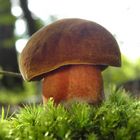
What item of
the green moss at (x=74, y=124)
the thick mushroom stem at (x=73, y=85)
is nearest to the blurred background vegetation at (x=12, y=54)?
the thick mushroom stem at (x=73, y=85)

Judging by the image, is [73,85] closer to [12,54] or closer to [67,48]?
[67,48]

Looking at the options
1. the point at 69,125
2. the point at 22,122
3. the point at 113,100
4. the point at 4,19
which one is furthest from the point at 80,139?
the point at 4,19

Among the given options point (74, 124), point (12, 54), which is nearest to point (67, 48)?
point (74, 124)

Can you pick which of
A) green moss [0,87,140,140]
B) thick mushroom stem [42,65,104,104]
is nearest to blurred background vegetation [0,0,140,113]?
thick mushroom stem [42,65,104,104]

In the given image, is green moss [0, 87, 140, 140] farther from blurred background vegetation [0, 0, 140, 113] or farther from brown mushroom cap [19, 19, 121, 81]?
blurred background vegetation [0, 0, 140, 113]

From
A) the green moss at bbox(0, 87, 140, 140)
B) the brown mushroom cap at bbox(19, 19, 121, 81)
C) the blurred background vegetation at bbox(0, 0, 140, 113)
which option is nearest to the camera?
the green moss at bbox(0, 87, 140, 140)

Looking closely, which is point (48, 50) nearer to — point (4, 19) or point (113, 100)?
point (113, 100)

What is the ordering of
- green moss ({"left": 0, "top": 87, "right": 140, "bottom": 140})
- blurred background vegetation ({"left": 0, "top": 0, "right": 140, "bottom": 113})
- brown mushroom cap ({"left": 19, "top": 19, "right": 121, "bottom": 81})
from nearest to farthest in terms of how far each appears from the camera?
green moss ({"left": 0, "top": 87, "right": 140, "bottom": 140}) < brown mushroom cap ({"left": 19, "top": 19, "right": 121, "bottom": 81}) < blurred background vegetation ({"left": 0, "top": 0, "right": 140, "bottom": 113})
